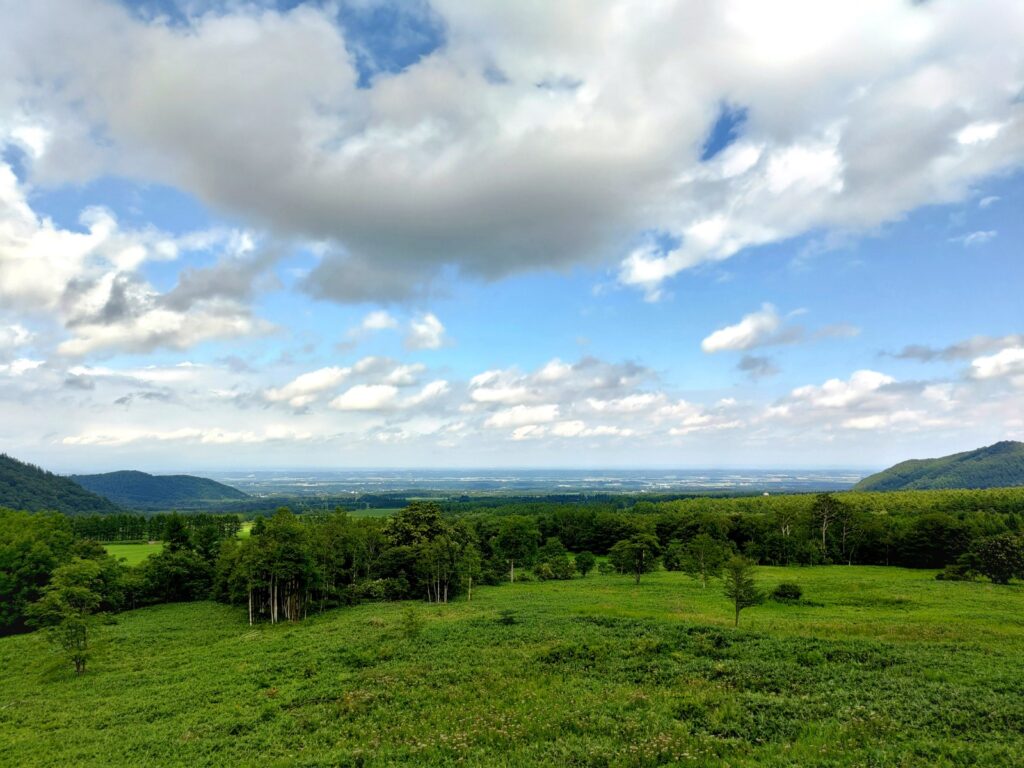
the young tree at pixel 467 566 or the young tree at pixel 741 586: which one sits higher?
the young tree at pixel 741 586

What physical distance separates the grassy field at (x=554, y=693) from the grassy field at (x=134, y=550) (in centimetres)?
5123

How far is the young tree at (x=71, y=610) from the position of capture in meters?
32.3

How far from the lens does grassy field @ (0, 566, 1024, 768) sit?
14820mm

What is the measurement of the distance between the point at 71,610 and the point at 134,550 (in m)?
78.8

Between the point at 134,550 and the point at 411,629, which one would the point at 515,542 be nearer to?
the point at 411,629

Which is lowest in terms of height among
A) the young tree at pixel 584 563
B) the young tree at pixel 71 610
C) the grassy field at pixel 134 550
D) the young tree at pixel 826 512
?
the young tree at pixel 584 563

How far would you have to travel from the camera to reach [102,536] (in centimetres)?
11356

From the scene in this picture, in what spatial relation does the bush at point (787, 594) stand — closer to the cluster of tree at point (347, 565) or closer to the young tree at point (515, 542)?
the cluster of tree at point (347, 565)

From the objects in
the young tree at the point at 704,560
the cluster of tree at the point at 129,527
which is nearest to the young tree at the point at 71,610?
the young tree at the point at 704,560

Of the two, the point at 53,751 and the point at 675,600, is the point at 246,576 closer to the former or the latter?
the point at 53,751

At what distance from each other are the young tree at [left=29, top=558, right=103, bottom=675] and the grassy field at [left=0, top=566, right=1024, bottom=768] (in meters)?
1.52

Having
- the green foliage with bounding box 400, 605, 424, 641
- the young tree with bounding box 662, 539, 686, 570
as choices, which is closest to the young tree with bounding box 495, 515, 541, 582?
the young tree with bounding box 662, 539, 686, 570

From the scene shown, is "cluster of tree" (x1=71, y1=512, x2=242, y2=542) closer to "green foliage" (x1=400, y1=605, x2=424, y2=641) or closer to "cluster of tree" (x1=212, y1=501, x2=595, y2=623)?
"cluster of tree" (x1=212, y1=501, x2=595, y2=623)

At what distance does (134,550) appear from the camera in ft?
318
